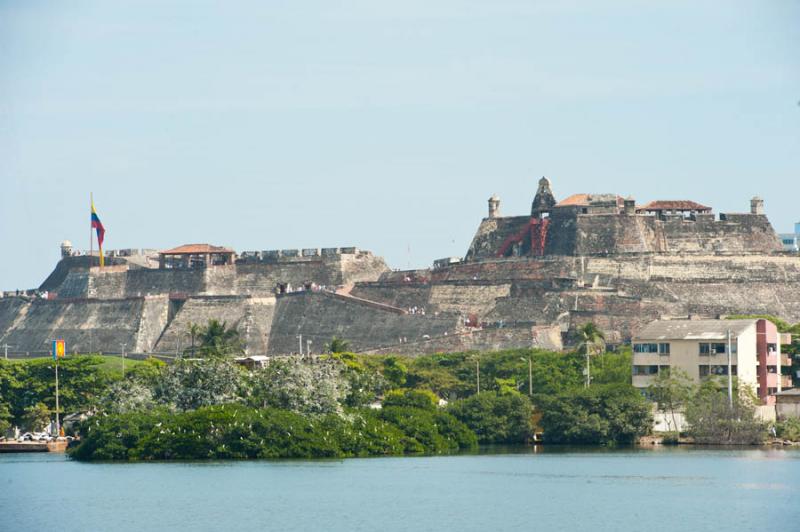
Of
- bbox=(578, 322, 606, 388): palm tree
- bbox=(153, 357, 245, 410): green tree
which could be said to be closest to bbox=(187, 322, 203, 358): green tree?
bbox=(578, 322, 606, 388): palm tree

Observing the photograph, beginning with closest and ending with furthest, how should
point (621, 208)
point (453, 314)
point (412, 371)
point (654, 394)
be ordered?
1. point (654, 394)
2. point (412, 371)
3. point (453, 314)
4. point (621, 208)

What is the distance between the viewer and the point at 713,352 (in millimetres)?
81625

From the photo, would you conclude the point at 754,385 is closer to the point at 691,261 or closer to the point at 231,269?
the point at 691,261

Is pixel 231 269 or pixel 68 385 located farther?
pixel 231 269

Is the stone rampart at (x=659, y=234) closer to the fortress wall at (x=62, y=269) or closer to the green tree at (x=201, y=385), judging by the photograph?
the fortress wall at (x=62, y=269)

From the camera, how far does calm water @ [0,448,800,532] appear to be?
57062mm

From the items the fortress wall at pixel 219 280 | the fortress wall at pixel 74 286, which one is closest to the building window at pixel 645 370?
the fortress wall at pixel 219 280

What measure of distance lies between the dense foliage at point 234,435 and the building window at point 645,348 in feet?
43.7

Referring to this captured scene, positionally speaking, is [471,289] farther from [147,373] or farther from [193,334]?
[147,373]

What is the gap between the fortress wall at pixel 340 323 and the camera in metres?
106

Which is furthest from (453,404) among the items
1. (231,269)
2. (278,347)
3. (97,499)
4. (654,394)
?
(231,269)

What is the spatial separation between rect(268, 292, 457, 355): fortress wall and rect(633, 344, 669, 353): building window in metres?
21.2

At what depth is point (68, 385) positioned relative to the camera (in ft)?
274

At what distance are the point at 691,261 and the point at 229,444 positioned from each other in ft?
144
